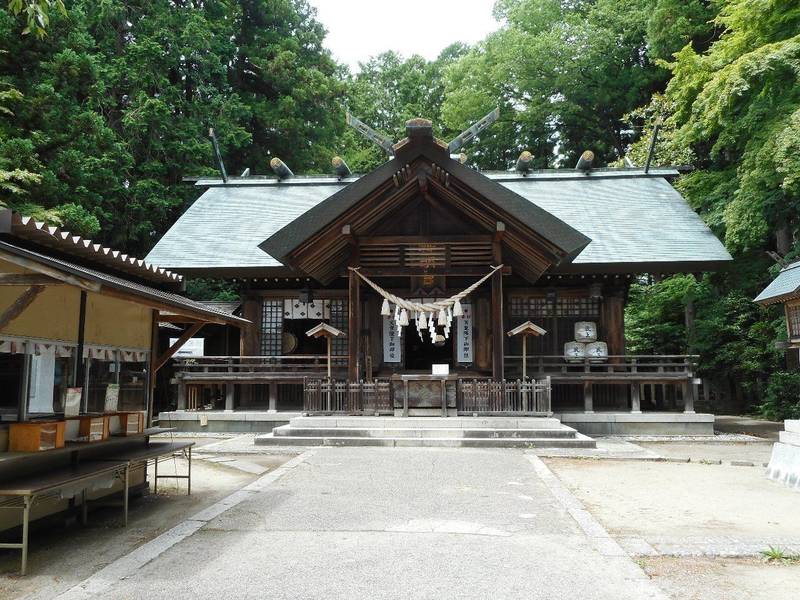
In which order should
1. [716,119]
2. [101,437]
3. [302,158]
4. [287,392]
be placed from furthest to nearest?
[302,158] < [287,392] < [716,119] < [101,437]

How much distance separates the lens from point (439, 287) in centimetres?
1534

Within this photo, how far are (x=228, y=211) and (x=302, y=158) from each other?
11.5 metres

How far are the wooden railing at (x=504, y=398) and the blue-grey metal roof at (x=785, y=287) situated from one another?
472 cm

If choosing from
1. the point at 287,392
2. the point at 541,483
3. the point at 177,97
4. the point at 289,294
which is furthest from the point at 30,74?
the point at 541,483

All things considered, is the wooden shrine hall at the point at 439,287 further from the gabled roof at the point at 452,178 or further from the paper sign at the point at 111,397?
the paper sign at the point at 111,397

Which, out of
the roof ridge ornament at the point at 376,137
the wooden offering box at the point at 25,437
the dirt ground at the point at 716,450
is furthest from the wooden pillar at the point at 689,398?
the wooden offering box at the point at 25,437

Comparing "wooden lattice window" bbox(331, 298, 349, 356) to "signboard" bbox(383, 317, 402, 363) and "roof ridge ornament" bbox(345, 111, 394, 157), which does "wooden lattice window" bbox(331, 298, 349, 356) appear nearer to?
"signboard" bbox(383, 317, 402, 363)

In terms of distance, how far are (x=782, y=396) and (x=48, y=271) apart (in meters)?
19.5

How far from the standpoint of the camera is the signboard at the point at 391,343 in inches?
625

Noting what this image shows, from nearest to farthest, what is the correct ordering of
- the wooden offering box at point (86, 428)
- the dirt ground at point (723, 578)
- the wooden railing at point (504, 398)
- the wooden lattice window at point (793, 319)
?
the dirt ground at point (723, 578) → the wooden offering box at point (86, 428) → the wooden lattice window at point (793, 319) → the wooden railing at point (504, 398)

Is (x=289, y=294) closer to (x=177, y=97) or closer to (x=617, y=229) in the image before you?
(x=617, y=229)

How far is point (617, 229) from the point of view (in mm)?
17219

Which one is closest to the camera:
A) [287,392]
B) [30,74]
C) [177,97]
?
[287,392]

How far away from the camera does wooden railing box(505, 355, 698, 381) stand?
48.4 feet
